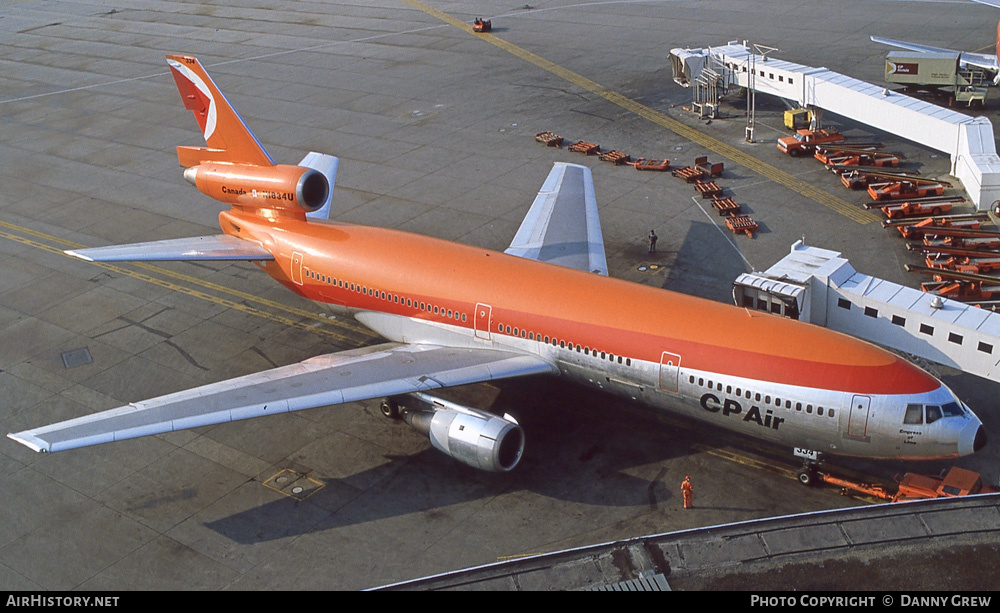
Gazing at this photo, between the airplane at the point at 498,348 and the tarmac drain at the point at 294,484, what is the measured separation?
9.48 ft

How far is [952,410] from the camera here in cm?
2498

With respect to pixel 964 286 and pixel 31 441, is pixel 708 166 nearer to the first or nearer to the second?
pixel 964 286

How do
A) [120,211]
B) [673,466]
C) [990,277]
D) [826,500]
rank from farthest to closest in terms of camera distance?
[120,211] < [990,277] < [673,466] < [826,500]

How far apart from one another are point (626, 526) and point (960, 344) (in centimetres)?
1252

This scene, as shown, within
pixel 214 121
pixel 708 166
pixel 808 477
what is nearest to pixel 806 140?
pixel 708 166

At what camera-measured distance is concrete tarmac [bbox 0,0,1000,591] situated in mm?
26469

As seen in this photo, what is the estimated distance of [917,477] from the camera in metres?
25.9

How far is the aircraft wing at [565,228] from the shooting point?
35.7 meters

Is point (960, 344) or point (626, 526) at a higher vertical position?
point (960, 344)

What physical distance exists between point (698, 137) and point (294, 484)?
1424 inches

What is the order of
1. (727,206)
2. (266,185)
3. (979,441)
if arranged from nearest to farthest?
1. (979,441)
2. (266,185)
3. (727,206)

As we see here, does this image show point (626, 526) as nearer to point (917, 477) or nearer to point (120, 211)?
point (917, 477)

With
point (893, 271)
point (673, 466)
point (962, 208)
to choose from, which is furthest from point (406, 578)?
point (962, 208)

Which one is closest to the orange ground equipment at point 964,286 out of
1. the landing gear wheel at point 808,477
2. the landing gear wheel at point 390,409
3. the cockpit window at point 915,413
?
the cockpit window at point 915,413
